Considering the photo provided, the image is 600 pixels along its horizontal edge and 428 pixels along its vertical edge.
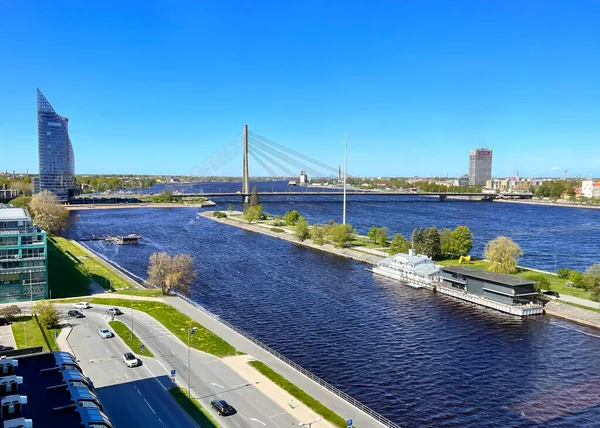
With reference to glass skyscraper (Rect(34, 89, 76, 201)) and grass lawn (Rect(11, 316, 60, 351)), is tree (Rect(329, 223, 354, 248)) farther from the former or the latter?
glass skyscraper (Rect(34, 89, 76, 201))

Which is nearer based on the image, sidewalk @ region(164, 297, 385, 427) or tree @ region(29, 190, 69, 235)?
sidewalk @ region(164, 297, 385, 427)

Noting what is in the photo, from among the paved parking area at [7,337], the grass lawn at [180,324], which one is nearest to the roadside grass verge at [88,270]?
the grass lawn at [180,324]

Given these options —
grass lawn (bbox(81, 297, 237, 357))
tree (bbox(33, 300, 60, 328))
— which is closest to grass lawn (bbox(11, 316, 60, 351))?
tree (bbox(33, 300, 60, 328))

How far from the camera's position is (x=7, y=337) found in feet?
90.6

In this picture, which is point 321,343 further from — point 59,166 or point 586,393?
point 59,166

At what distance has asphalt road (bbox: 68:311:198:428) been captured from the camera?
1934 centimetres

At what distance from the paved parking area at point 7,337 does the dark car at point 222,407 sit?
1329 centimetres

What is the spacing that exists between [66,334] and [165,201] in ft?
407

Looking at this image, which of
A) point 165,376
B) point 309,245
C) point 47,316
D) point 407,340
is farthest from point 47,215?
point 407,340

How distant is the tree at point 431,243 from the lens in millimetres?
57688

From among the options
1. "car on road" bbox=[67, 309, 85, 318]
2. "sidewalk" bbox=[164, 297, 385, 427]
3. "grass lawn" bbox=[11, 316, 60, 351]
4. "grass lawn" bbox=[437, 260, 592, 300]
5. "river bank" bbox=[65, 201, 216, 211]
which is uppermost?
"river bank" bbox=[65, 201, 216, 211]

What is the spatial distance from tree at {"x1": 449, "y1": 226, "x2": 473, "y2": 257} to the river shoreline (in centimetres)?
893

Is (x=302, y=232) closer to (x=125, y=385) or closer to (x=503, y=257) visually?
(x=503, y=257)

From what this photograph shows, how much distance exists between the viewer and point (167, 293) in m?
39.1
